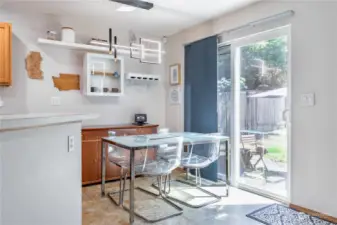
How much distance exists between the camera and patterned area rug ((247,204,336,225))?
2.39 m

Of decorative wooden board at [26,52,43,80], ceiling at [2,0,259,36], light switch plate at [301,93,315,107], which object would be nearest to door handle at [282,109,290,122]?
light switch plate at [301,93,315,107]

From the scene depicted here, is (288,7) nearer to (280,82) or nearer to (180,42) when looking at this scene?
(280,82)

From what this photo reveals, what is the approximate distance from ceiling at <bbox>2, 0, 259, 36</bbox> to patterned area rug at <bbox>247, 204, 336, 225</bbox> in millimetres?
2441

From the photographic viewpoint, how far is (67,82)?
3.84m

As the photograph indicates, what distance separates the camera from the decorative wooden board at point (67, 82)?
3.76 metres

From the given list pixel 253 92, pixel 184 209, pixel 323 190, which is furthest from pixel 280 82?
pixel 184 209

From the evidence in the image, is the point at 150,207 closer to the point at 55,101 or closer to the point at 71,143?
the point at 71,143

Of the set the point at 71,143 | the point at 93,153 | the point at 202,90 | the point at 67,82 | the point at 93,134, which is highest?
the point at 67,82

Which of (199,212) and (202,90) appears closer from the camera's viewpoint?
(199,212)

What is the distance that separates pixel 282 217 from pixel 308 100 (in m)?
1.21

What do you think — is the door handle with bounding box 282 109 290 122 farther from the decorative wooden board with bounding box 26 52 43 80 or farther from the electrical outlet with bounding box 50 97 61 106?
the decorative wooden board with bounding box 26 52 43 80

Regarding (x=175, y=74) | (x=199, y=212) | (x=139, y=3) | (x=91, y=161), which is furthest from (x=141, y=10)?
(x=199, y=212)

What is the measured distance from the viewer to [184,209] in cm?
275

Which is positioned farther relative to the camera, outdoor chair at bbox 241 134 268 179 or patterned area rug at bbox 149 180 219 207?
outdoor chair at bbox 241 134 268 179
